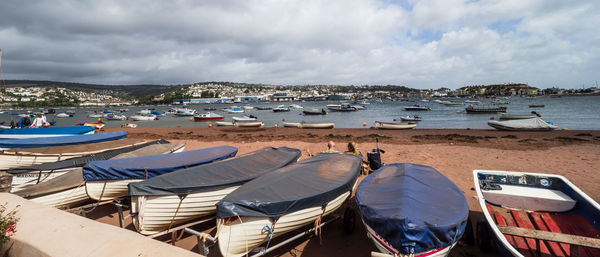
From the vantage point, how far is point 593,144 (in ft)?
54.1

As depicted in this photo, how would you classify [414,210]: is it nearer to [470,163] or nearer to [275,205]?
[275,205]

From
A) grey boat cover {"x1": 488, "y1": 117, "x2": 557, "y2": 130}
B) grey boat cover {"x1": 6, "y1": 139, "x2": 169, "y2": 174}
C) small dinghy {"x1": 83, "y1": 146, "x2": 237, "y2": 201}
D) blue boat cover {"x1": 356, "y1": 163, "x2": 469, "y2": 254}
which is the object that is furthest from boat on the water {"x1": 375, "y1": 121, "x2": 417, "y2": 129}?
grey boat cover {"x1": 6, "y1": 139, "x2": 169, "y2": 174}

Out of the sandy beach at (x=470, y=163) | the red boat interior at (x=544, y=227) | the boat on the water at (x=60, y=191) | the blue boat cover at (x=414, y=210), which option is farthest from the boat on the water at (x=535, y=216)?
the boat on the water at (x=60, y=191)

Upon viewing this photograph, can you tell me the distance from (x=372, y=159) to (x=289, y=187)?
6478mm

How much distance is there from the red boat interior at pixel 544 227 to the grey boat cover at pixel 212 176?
19.6 ft

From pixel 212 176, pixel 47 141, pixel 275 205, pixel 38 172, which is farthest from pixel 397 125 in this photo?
pixel 47 141

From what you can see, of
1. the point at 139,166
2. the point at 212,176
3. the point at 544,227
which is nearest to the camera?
the point at 544,227

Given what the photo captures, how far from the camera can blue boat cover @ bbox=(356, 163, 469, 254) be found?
154 inches

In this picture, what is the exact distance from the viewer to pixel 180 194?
611 centimetres

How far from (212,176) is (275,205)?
111 inches

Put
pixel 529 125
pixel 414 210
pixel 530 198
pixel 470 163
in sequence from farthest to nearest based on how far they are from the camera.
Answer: pixel 529 125, pixel 470 163, pixel 530 198, pixel 414 210

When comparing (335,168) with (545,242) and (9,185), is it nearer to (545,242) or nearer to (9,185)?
(545,242)

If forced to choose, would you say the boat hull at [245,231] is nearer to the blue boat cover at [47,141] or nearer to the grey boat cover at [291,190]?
the grey boat cover at [291,190]

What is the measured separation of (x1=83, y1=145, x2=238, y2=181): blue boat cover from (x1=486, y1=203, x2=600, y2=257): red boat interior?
28.7ft
